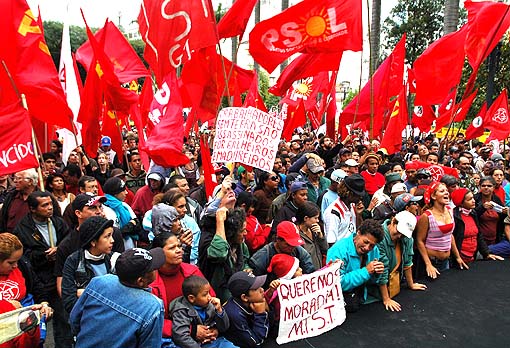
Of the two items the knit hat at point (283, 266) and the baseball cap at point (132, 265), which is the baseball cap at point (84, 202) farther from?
the knit hat at point (283, 266)

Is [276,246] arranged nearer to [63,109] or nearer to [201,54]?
[63,109]

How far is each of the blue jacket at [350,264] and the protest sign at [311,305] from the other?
0.36 feet

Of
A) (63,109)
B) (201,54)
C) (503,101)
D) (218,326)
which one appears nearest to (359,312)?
(218,326)

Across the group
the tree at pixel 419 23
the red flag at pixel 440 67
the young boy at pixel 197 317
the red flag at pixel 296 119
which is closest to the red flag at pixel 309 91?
the red flag at pixel 296 119

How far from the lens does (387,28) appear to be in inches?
961

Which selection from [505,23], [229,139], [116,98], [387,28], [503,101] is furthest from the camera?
[387,28]

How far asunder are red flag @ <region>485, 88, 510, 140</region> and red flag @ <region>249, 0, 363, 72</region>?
527 centimetres

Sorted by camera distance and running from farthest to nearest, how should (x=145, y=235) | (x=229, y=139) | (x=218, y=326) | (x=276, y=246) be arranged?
(x=229, y=139) < (x=145, y=235) < (x=276, y=246) < (x=218, y=326)

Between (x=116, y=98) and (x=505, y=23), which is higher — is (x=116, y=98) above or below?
below

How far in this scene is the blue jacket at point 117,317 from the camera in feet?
7.87

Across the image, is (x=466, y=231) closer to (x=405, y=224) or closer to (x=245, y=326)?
(x=405, y=224)

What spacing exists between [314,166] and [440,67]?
4050 mm

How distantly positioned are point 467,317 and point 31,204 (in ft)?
12.5

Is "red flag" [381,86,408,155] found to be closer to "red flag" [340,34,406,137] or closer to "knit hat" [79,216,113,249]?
Answer: "red flag" [340,34,406,137]
